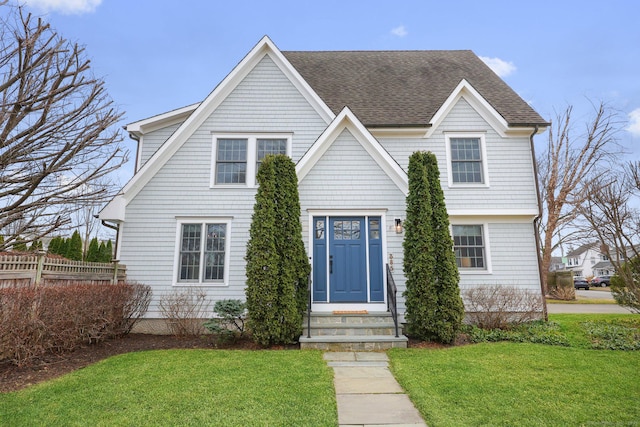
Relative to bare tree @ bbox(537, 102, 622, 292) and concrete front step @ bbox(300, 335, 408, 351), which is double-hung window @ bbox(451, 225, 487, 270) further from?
bare tree @ bbox(537, 102, 622, 292)

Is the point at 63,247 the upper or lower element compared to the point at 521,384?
upper

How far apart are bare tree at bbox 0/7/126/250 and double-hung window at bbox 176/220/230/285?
5588mm

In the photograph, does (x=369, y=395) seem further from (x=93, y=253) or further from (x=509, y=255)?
(x=93, y=253)

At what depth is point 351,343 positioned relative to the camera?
23.4 feet

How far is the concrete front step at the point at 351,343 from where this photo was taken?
7.09 meters

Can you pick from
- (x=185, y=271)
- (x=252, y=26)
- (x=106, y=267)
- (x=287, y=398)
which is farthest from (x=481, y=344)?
(x=252, y=26)

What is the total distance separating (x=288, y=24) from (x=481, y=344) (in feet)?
51.2

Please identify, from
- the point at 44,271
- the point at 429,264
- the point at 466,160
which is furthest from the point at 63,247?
the point at 466,160

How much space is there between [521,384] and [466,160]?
23.7 feet

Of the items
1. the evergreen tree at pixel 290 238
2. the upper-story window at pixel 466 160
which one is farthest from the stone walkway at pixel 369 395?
the upper-story window at pixel 466 160

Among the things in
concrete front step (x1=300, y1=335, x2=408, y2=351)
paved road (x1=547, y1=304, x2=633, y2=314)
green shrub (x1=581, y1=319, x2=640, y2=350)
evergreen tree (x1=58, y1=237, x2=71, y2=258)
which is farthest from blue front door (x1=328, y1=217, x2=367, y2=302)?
evergreen tree (x1=58, y1=237, x2=71, y2=258)

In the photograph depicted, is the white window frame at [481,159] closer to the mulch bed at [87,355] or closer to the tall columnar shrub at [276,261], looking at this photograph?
the tall columnar shrub at [276,261]

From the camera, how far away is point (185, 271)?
9414 mm

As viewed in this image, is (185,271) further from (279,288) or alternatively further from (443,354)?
(443,354)
